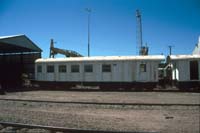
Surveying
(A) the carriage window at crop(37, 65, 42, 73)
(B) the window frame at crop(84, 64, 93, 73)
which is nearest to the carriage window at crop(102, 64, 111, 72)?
(B) the window frame at crop(84, 64, 93, 73)

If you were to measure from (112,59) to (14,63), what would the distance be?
1945 centimetres

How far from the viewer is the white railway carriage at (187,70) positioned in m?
20.4

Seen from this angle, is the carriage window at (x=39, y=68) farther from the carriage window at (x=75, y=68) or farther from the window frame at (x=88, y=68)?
the window frame at (x=88, y=68)

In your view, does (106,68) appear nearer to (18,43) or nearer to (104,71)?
(104,71)

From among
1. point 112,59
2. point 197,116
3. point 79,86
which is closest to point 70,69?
point 79,86

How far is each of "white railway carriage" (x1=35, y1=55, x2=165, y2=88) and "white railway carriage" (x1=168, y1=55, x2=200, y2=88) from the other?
150cm

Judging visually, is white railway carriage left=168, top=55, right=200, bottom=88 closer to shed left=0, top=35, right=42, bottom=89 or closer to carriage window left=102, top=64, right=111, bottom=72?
carriage window left=102, top=64, right=111, bottom=72

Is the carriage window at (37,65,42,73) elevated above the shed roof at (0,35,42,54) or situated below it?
below

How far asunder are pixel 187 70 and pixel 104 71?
771 centimetres

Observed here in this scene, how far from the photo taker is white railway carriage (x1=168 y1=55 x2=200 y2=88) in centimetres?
2038

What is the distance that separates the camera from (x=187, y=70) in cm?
2044

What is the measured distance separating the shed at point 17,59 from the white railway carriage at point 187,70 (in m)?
19.1

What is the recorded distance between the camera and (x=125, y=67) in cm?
2195

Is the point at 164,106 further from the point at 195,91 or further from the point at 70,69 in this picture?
the point at 70,69
